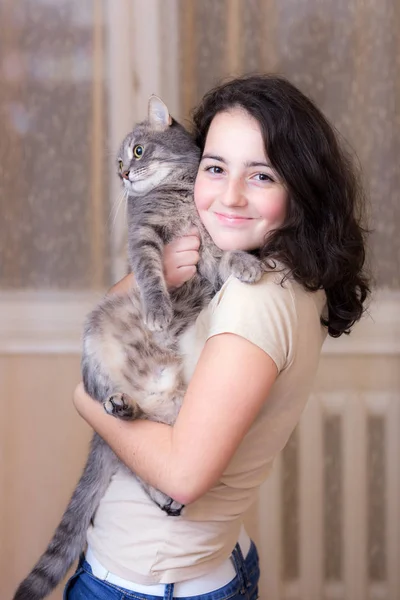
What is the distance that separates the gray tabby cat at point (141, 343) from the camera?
1346 mm

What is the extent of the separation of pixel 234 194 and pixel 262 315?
236mm

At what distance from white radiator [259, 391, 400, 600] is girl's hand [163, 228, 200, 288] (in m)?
1.08

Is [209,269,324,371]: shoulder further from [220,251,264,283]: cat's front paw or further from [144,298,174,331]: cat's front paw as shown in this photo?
[144,298,174,331]: cat's front paw

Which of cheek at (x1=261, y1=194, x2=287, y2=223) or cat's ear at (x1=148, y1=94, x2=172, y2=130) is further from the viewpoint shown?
cat's ear at (x1=148, y1=94, x2=172, y2=130)

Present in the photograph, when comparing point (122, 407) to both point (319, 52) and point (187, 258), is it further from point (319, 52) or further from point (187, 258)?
point (319, 52)

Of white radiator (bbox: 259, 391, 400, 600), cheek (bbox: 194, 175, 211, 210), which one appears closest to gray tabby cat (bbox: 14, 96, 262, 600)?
cheek (bbox: 194, 175, 211, 210)

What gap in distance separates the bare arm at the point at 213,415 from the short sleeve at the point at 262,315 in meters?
0.01

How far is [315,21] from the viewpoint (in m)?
2.31

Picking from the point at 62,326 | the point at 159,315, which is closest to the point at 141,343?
the point at 159,315

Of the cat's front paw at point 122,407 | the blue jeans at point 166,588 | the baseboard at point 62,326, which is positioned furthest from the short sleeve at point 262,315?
the baseboard at point 62,326

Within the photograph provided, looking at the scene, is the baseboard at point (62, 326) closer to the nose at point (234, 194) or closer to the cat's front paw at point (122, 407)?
the cat's front paw at point (122, 407)

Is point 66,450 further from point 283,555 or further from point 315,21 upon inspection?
point 315,21

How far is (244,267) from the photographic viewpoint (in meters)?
1.16

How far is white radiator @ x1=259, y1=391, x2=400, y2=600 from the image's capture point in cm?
237
